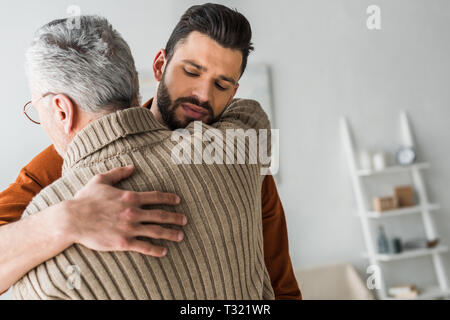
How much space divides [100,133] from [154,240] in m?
0.18

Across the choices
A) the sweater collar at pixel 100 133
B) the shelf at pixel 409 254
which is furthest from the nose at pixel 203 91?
the shelf at pixel 409 254

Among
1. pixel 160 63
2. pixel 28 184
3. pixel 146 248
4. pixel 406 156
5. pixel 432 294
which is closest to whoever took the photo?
pixel 146 248

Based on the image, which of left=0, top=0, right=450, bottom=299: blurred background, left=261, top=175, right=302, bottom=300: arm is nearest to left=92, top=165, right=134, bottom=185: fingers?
left=261, top=175, right=302, bottom=300: arm

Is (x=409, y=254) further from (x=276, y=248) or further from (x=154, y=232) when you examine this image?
(x=154, y=232)

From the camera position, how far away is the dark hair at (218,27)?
1.06 m

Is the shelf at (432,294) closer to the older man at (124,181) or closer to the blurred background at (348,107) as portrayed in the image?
the blurred background at (348,107)

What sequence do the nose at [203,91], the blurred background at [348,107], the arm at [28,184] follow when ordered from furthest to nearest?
the blurred background at [348,107] < the nose at [203,91] < the arm at [28,184]

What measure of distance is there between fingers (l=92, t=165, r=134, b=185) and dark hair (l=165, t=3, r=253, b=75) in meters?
0.54

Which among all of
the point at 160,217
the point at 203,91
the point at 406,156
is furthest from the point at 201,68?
the point at 406,156

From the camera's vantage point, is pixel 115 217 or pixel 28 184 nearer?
pixel 115 217

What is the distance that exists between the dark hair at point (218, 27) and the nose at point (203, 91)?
0.37 ft

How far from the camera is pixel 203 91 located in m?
1.03
